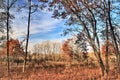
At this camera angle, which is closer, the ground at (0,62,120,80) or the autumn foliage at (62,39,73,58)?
the ground at (0,62,120,80)

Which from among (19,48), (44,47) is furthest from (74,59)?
(44,47)

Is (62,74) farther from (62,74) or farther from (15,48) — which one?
(15,48)

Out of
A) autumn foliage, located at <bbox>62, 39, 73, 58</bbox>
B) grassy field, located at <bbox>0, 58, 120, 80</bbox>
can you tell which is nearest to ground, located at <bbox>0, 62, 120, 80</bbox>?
grassy field, located at <bbox>0, 58, 120, 80</bbox>

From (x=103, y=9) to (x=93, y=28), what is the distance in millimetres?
2314

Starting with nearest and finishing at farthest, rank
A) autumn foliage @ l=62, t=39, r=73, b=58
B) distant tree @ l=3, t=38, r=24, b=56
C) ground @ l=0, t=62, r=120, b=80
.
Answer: ground @ l=0, t=62, r=120, b=80 < distant tree @ l=3, t=38, r=24, b=56 < autumn foliage @ l=62, t=39, r=73, b=58

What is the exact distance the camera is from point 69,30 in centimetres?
2209

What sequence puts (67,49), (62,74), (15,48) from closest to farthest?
(62,74) → (15,48) → (67,49)

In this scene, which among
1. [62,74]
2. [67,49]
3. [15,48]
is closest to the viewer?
[62,74]

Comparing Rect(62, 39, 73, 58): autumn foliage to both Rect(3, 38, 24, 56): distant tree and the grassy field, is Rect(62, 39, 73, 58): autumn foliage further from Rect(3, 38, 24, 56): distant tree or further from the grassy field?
the grassy field

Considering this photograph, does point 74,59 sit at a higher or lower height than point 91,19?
lower

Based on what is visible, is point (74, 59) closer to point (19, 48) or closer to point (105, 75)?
point (19, 48)

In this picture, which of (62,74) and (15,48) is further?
(15,48)

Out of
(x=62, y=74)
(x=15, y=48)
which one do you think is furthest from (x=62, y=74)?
(x=15, y=48)

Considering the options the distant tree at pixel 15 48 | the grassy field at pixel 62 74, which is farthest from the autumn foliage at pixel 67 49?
the grassy field at pixel 62 74
